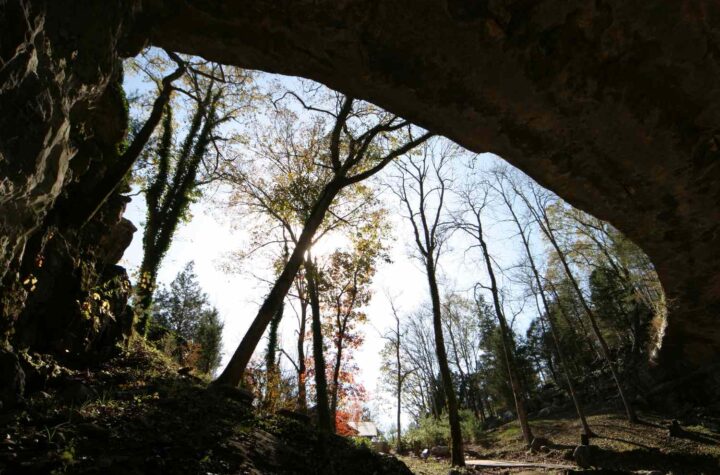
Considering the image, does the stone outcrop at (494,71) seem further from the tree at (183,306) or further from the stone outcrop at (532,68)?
the tree at (183,306)

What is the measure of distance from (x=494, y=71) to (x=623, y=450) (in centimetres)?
1285

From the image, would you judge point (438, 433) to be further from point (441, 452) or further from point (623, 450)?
point (623, 450)

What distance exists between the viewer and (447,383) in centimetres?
1184

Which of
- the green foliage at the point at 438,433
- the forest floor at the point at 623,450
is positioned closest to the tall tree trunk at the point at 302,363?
the forest floor at the point at 623,450

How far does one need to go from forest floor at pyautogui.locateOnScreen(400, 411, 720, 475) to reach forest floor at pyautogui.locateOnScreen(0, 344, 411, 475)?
19.6ft

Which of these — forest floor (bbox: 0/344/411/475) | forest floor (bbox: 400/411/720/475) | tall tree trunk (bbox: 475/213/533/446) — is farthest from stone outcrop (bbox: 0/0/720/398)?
tall tree trunk (bbox: 475/213/533/446)

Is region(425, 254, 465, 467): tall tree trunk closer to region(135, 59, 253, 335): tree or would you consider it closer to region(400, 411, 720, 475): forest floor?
region(400, 411, 720, 475): forest floor

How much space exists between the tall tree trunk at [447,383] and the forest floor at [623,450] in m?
0.62

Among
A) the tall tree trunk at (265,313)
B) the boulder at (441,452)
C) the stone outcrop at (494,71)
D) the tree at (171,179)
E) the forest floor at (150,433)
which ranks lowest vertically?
the boulder at (441,452)

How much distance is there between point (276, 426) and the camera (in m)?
6.58

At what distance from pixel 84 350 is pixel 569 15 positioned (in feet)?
34.2

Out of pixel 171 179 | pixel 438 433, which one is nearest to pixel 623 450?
pixel 438 433

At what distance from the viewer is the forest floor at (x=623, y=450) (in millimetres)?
9805

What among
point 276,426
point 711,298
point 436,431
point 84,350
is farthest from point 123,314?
point 436,431
